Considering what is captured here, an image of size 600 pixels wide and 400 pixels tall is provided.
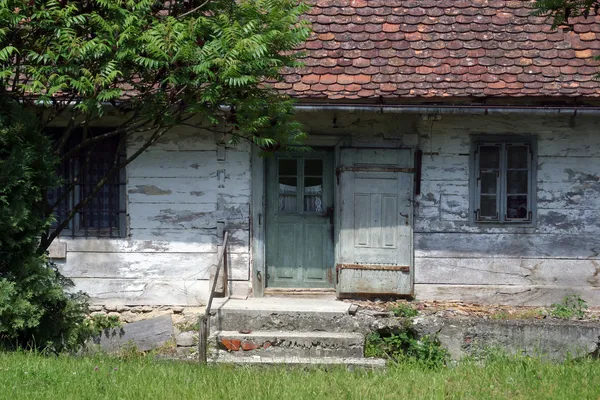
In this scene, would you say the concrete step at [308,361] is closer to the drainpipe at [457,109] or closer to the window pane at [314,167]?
the window pane at [314,167]

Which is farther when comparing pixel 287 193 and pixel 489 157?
pixel 287 193

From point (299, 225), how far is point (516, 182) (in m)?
2.84

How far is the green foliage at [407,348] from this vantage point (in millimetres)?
8172

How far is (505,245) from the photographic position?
9250 millimetres

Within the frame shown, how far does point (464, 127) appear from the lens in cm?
923

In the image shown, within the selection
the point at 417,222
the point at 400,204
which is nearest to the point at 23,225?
the point at 400,204

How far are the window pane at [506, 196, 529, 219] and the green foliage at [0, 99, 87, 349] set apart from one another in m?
5.59

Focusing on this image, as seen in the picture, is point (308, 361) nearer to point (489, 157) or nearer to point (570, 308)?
point (570, 308)

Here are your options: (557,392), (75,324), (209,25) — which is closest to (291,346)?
(75,324)

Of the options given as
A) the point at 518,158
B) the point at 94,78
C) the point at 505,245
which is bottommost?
the point at 505,245

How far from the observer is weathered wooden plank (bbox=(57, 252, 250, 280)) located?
9.17m

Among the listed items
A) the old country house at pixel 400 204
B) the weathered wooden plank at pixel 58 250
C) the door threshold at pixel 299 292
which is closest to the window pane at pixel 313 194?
the old country house at pixel 400 204

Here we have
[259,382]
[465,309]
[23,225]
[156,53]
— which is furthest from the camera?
[465,309]

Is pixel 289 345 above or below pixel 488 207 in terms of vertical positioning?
below
